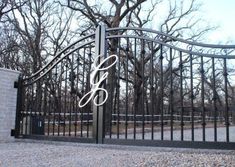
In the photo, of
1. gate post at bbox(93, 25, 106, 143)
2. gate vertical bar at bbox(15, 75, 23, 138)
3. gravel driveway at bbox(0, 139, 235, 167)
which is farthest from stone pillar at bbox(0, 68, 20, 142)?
gate post at bbox(93, 25, 106, 143)

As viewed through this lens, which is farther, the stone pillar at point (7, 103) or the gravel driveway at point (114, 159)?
the stone pillar at point (7, 103)

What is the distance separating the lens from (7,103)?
26.6 feet

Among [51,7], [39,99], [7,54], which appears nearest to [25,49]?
[7,54]

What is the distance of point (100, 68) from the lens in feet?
22.2

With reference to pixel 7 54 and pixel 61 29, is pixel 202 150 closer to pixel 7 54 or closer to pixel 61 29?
pixel 7 54

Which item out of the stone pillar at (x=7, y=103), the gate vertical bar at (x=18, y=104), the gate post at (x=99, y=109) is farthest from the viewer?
the gate vertical bar at (x=18, y=104)

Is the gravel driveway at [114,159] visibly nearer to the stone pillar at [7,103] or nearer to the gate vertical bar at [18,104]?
the stone pillar at [7,103]

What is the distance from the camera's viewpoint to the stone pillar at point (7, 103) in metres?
7.98

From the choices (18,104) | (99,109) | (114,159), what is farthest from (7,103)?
(114,159)

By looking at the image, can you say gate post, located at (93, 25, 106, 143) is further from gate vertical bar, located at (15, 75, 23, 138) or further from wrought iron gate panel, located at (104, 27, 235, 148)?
gate vertical bar, located at (15, 75, 23, 138)

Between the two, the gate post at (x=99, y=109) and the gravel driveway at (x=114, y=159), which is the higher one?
the gate post at (x=99, y=109)

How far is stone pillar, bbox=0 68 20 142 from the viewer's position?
314 inches

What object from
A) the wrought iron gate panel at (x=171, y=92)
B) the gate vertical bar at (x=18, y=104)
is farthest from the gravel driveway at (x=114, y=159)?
the gate vertical bar at (x=18, y=104)

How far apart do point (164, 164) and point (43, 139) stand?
403 cm
